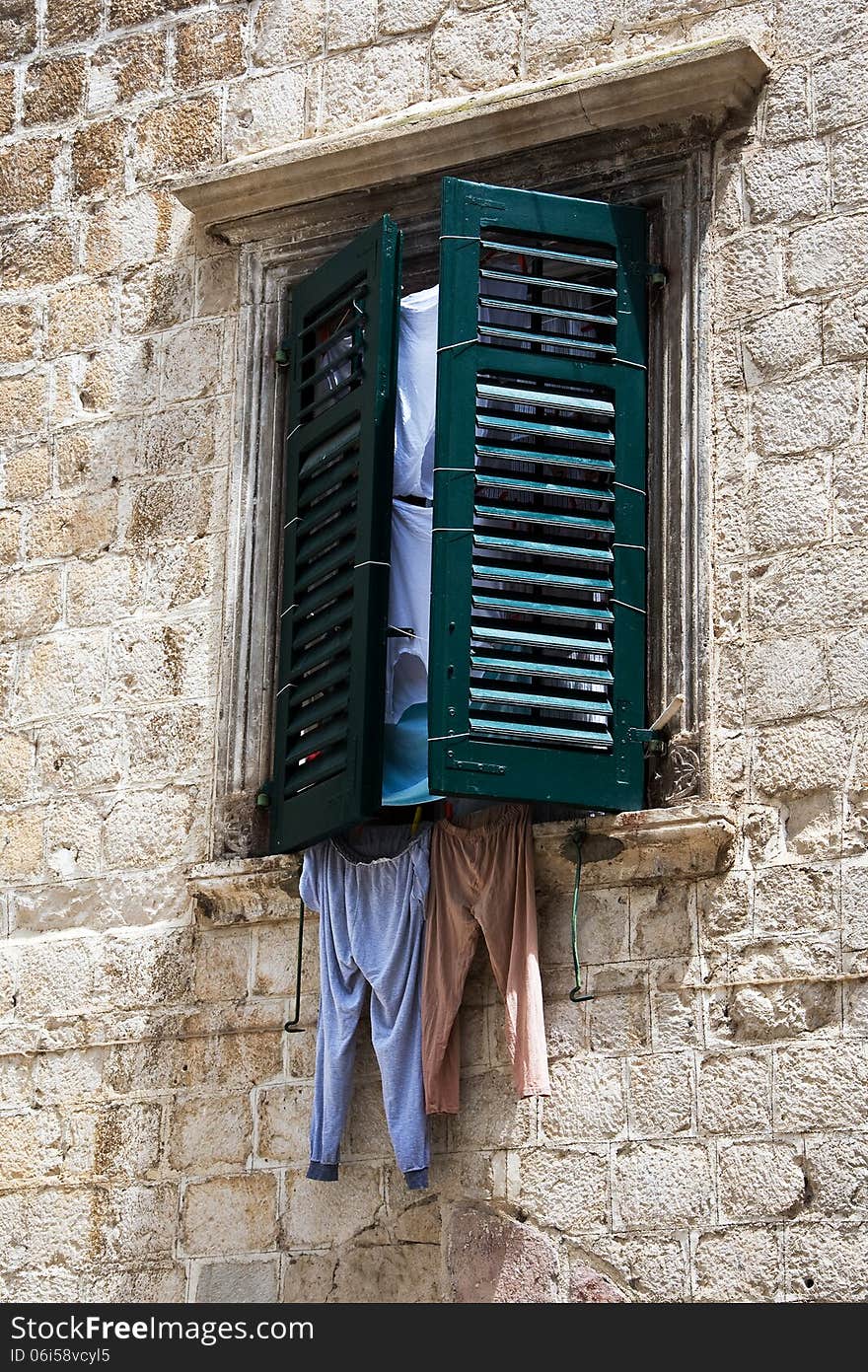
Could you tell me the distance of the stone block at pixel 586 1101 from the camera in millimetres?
6910

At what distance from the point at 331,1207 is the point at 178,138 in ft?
11.8

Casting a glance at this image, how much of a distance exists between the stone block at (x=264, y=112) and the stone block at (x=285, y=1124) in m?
3.07

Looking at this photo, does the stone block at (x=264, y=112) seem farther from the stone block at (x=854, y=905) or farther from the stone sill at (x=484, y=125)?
the stone block at (x=854, y=905)

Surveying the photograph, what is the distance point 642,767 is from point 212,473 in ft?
6.07

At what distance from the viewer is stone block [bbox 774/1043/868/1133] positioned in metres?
6.64

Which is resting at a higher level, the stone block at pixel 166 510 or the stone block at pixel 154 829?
the stone block at pixel 166 510

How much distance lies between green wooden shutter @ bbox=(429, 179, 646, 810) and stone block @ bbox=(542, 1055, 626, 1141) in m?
0.70

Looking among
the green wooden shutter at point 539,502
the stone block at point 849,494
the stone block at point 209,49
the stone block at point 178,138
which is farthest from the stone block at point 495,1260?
the stone block at point 209,49

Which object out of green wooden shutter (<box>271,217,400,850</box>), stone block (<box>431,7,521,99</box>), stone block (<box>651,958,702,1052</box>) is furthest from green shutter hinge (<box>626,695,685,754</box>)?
stone block (<box>431,7,521,99</box>)

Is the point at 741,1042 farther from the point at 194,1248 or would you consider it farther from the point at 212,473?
the point at 212,473

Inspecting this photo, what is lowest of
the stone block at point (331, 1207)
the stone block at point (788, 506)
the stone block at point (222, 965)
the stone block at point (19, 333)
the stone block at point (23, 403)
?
the stone block at point (331, 1207)

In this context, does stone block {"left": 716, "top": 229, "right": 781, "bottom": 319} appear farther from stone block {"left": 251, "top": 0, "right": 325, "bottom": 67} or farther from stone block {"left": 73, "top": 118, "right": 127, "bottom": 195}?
stone block {"left": 73, "top": 118, "right": 127, "bottom": 195}

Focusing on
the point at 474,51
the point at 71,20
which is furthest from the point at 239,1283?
the point at 71,20

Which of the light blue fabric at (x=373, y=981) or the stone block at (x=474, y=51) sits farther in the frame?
the stone block at (x=474, y=51)
